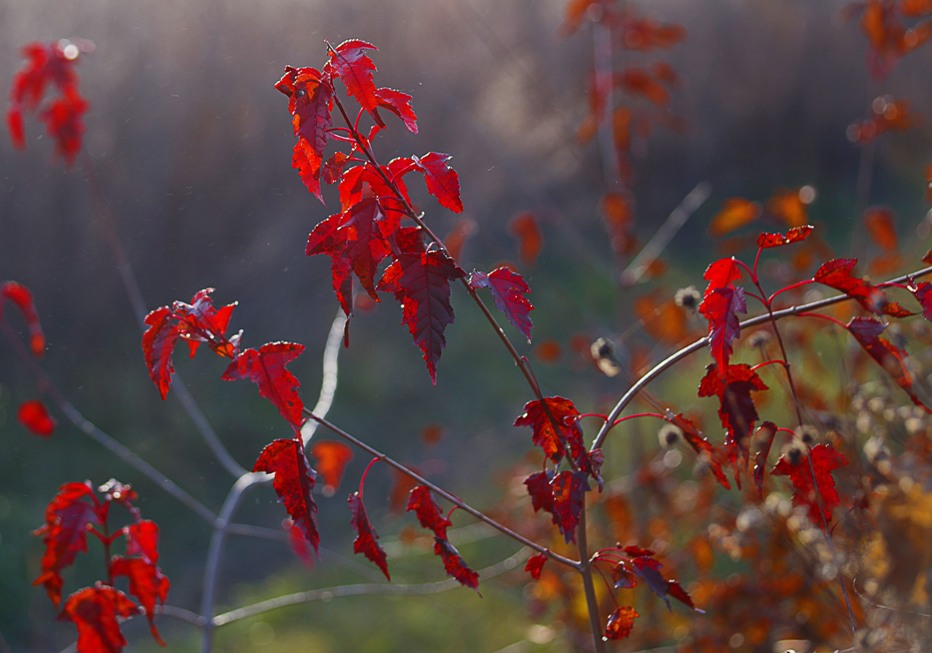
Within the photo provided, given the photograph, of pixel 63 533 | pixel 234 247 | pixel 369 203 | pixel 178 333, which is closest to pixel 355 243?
pixel 369 203

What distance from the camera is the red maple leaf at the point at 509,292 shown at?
98 centimetres

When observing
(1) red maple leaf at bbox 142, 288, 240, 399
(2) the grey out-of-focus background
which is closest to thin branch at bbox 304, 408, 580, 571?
(1) red maple leaf at bbox 142, 288, 240, 399

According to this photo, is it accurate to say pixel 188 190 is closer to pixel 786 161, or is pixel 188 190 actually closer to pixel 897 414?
pixel 897 414

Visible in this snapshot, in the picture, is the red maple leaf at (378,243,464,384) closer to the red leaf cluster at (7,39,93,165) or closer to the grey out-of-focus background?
the red leaf cluster at (7,39,93,165)

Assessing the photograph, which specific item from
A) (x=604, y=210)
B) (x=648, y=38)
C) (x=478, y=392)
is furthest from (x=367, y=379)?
(x=648, y=38)

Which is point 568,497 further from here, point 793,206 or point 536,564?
point 793,206

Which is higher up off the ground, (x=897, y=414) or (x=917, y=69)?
(x=917, y=69)

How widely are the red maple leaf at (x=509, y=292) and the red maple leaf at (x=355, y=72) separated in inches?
8.8

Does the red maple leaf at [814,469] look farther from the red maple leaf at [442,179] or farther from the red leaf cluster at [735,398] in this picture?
the red maple leaf at [442,179]

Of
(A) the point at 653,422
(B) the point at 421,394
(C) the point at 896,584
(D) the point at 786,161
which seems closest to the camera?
(C) the point at 896,584

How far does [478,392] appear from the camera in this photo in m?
5.20

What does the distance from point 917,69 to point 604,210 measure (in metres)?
6.91

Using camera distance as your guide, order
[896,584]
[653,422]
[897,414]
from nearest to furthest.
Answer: [897,414]
[896,584]
[653,422]

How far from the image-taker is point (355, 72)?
1026mm
